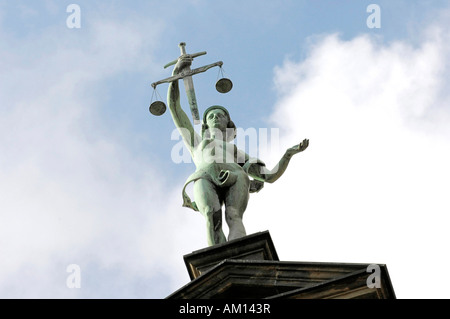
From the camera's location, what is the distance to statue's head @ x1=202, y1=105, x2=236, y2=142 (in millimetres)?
21797

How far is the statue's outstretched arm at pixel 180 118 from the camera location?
21859mm

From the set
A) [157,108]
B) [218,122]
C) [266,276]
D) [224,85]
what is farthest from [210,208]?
[224,85]

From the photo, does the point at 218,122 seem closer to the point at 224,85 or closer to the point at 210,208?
the point at 224,85

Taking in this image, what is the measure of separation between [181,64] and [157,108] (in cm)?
112

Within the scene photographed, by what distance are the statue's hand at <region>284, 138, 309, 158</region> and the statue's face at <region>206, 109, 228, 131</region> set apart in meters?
1.67

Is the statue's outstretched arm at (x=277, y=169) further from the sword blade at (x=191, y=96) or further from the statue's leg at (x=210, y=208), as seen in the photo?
the sword blade at (x=191, y=96)

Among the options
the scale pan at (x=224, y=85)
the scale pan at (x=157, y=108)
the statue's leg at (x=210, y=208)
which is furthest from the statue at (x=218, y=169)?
the scale pan at (x=224, y=85)

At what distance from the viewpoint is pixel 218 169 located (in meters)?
20.6

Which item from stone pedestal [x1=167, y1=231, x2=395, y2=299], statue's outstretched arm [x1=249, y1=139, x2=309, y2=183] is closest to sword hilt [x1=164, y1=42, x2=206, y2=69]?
statue's outstretched arm [x1=249, y1=139, x2=309, y2=183]

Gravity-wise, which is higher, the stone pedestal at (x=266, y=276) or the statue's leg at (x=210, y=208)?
the statue's leg at (x=210, y=208)

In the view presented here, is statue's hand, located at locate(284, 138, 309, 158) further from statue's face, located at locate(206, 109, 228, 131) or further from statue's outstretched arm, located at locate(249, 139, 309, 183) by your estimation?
statue's face, located at locate(206, 109, 228, 131)

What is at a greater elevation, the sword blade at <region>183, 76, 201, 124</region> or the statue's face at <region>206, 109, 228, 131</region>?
the sword blade at <region>183, 76, 201, 124</region>
